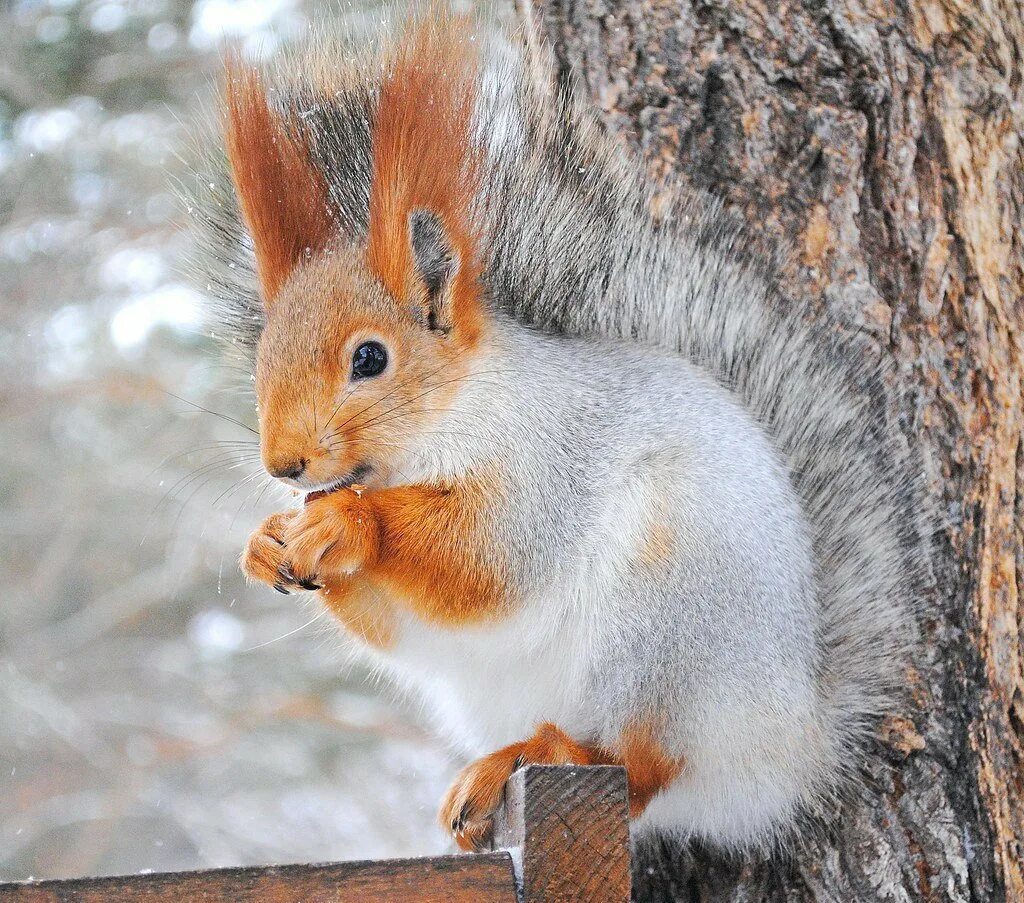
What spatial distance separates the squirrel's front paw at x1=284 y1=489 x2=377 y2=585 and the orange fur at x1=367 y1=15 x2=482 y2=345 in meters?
0.26

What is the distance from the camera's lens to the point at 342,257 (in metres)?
1.38

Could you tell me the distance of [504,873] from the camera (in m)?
1.02

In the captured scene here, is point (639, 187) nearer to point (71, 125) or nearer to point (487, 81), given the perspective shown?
point (487, 81)

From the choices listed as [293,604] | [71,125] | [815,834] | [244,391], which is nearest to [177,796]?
[293,604]

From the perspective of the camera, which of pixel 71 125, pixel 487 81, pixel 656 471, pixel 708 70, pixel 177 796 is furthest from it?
pixel 177 796

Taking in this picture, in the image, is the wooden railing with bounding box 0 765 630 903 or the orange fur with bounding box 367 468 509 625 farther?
the orange fur with bounding box 367 468 509 625

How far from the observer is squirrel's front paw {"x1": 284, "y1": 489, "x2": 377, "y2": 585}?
1.21 m

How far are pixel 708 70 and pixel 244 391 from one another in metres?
0.76

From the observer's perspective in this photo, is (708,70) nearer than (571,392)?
No

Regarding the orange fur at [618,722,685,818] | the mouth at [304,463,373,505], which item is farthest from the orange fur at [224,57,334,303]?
the orange fur at [618,722,685,818]

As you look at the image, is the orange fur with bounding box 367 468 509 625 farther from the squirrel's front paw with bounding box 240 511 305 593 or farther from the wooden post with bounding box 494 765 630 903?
the wooden post with bounding box 494 765 630 903

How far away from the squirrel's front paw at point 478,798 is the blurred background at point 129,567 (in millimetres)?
2811

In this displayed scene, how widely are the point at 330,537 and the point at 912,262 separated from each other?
0.78m

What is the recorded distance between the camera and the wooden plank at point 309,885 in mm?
911
